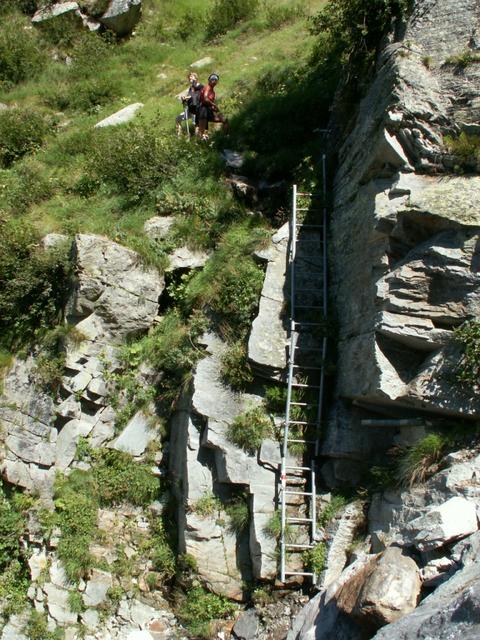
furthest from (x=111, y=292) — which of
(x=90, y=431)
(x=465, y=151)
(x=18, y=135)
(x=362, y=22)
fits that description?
(x=18, y=135)

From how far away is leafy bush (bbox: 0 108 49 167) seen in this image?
1482 centimetres

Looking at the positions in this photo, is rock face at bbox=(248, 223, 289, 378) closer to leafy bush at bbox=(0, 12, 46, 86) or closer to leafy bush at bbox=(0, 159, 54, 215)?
leafy bush at bbox=(0, 159, 54, 215)

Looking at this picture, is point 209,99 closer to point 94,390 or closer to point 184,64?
point 184,64

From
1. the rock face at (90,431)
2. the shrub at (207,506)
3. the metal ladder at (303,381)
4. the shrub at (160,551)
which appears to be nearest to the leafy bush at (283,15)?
the metal ladder at (303,381)

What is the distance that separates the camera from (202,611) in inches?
308

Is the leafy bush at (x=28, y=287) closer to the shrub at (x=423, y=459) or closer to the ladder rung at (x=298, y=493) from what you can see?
the ladder rung at (x=298, y=493)

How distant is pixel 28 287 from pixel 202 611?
6.40 meters

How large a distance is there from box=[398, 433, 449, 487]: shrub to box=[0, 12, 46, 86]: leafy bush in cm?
1731

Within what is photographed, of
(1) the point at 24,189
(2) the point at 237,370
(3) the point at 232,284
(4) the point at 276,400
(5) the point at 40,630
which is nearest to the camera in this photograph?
(5) the point at 40,630

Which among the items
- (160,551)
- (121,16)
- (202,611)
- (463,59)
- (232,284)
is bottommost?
(202,611)

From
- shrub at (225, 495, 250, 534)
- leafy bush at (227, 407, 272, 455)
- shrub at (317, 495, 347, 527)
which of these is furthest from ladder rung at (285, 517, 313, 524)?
leafy bush at (227, 407, 272, 455)

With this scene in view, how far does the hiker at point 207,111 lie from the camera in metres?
13.2

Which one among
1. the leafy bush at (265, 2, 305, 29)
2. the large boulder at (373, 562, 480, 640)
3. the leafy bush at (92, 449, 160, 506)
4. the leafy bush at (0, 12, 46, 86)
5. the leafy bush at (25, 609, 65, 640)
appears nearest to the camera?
the large boulder at (373, 562, 480, 640)

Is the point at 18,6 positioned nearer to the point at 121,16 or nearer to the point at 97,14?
the point at 97,14
